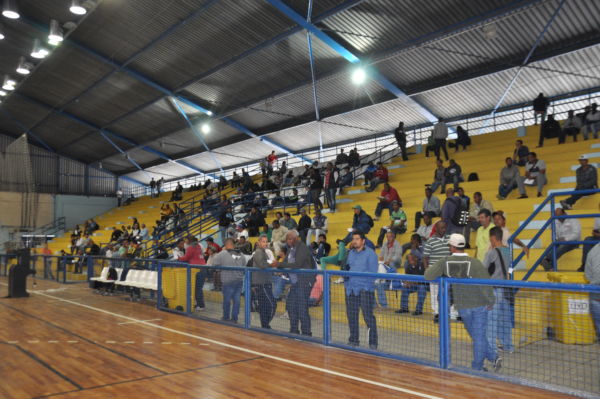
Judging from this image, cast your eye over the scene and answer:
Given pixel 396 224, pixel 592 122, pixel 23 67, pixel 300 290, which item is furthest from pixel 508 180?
pixel 23 67

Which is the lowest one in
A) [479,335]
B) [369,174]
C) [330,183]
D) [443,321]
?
[479,335]

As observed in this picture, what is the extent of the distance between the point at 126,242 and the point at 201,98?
7.49 metres

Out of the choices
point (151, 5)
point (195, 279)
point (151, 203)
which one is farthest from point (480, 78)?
point (151, 203)

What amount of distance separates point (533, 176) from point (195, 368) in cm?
927

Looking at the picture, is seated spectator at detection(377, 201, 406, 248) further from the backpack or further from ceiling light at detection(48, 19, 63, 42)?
ceiling light at detection(48, 19, 63, 42)

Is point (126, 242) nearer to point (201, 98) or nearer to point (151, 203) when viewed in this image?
point (201, 98)

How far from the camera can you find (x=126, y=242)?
18.2m

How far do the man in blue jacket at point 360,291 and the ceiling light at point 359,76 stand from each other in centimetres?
1083

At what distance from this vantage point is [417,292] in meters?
6.24

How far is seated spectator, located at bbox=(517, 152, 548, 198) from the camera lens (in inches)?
450

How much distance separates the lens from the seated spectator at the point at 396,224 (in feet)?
37.6

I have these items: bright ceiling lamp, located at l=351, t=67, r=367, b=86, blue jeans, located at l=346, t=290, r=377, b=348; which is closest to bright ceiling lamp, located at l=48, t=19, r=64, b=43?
bright ceiling lamp, located at l=351, t=67, r=367, b=86

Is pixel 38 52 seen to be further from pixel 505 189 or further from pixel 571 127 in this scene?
pixel 571 127

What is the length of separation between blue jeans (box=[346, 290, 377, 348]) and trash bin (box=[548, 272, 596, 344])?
84.9 inches
